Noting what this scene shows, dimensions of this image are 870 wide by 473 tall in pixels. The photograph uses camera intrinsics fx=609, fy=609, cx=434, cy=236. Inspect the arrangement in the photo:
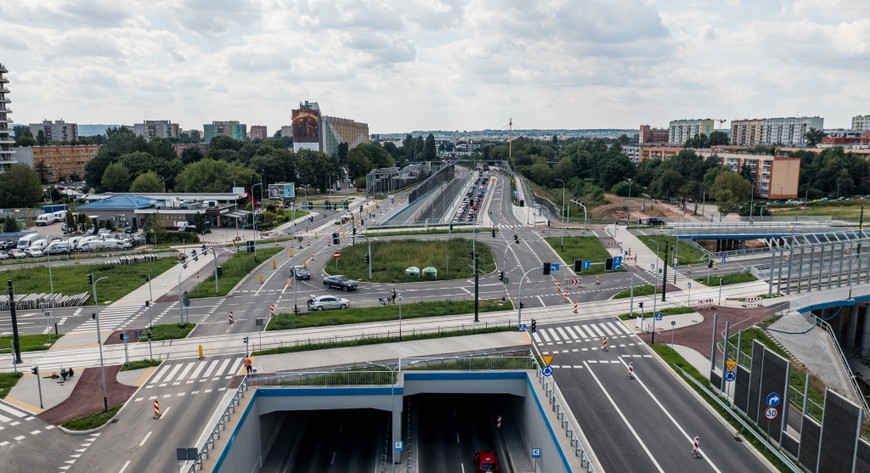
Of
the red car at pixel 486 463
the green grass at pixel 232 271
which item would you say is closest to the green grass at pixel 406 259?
the green grass at pixel 232 271

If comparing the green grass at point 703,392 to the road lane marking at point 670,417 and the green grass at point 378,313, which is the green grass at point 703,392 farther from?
the green grass at point 378,313

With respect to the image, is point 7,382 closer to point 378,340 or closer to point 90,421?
point 90,421

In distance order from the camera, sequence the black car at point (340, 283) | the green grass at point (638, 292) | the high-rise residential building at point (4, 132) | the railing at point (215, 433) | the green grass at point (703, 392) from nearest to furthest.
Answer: the railing at point (215, 433) < the green grass at point (703, 392) < the green grass at point (638, 292) < the black car at point (340, 283) < the high-rise residential building at point (4, 132)

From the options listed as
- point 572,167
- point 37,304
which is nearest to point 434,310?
point 37,304

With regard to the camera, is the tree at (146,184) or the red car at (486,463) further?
the tree at (146,184)

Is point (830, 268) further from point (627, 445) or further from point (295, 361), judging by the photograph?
point (295, 361)

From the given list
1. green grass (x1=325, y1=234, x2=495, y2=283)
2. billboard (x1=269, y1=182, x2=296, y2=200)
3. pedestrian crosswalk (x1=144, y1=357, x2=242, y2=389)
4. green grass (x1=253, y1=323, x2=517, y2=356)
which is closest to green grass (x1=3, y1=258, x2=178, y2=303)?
green grass (x1=325, y1=234, x2=495, y2=283)
